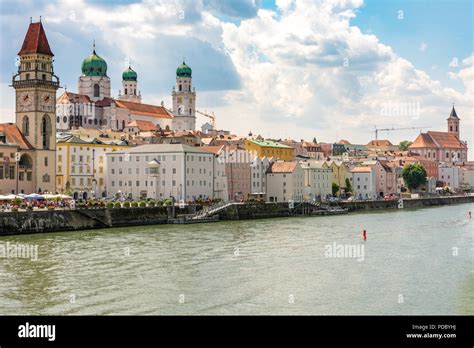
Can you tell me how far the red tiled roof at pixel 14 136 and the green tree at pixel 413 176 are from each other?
76562 mm

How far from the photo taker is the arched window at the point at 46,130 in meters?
70.4

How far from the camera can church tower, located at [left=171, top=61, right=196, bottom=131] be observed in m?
140

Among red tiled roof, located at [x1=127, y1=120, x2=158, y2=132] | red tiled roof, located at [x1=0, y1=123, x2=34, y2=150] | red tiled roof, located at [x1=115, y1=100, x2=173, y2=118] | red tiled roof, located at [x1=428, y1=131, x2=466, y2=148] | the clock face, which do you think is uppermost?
red tiled roof, located at [x1=115, y1=100, x2=173, y2=118]

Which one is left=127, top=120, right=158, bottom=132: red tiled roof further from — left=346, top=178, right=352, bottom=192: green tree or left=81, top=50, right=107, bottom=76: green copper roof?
left=346, top=178, right=352, bottom=192: green tree

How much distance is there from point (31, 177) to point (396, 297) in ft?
166

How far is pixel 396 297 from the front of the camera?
2611 centimetres

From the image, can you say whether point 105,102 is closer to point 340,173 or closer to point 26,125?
point 340,173

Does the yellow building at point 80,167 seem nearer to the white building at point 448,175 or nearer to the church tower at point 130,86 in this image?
the church tower at point 130,86

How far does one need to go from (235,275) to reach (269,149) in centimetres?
7714

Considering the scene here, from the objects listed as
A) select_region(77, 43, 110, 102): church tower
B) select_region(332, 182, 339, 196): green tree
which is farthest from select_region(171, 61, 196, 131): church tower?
select_region(332, 182, 339, 196): green tree

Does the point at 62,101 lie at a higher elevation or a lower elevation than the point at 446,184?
higher

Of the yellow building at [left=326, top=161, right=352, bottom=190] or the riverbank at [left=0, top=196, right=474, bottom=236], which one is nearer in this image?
the riverbank at [left=0, top=196, right=474, bottom=236]
